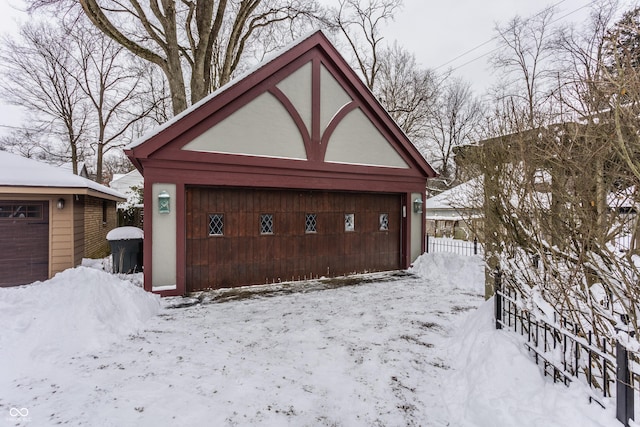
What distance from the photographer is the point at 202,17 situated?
10.3 meters

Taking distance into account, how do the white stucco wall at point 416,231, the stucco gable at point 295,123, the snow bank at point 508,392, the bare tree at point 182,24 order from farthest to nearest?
the bare tree at point 182,24 → the white stucco wall at point 416,231 → the stucco gable at point 295,123 → the snow bank at point 508,392

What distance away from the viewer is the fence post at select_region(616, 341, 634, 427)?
2004 millimetres

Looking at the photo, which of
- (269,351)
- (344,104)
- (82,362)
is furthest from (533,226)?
(344,104)

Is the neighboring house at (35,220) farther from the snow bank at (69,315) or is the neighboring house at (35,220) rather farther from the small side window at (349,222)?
the small side window at (349,222)

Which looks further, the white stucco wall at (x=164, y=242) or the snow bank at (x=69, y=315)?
the white stucco wall at (x=164, y=242)

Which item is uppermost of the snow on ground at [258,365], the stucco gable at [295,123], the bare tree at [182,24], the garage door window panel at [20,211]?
the bare tree at [182,24]

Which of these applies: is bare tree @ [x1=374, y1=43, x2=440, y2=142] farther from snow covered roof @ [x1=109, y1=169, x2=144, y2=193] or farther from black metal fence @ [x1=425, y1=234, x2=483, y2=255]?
snow covered roof @ [x1=109, y1=169, x2=144, y2=193]

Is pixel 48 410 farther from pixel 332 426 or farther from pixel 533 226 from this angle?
pixel 533 226

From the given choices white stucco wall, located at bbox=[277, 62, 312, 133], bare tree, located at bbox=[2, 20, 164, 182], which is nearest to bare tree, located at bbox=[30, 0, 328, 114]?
white stucco wall, located at bbox=[277, 62, 312, 133]

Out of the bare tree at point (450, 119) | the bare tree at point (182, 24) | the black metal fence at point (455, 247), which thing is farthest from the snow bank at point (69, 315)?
the bare tree at point (450, 119)

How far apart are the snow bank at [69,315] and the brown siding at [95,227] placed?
6074 millimetres

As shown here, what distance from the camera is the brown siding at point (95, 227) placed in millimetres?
10008

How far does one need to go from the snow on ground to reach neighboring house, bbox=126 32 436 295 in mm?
1389

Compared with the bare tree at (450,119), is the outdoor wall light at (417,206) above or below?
below
